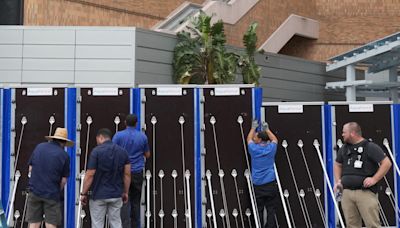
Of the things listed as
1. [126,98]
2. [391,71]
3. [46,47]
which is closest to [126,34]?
[46,47]

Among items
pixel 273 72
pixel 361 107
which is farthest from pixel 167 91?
pixel 273 72

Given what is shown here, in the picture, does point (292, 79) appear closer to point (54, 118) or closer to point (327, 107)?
point (327, 107)

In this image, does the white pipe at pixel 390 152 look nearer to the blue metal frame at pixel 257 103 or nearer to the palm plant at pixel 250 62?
the blue metal frame at pixel 257 103

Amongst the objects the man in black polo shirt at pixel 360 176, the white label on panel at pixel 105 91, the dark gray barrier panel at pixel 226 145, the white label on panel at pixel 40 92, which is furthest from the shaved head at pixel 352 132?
the white label on panel at pixel 40 92

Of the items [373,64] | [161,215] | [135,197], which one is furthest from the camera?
[373,64]

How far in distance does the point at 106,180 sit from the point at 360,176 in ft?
10.4

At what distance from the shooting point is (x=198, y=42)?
15320 mm

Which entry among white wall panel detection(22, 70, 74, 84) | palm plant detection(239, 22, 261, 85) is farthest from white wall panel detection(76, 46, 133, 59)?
palm plant detection(239, 22, 261, 85)

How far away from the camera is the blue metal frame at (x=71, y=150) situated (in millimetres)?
8492

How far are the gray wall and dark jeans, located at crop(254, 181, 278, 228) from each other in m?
6.84

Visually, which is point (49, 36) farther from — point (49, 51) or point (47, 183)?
point (47, 183)

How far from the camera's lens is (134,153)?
316 inches

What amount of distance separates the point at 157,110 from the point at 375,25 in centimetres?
1592

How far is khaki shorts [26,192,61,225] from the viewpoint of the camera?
23.7 ft
